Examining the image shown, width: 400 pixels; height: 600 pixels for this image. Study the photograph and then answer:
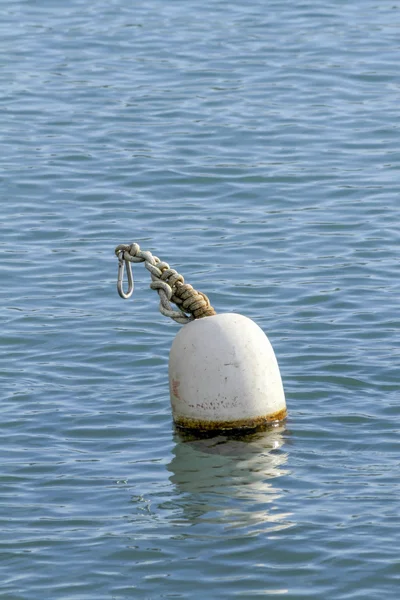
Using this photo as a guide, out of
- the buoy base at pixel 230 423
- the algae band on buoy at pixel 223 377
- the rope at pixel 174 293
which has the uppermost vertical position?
the rope at pixel 174 293

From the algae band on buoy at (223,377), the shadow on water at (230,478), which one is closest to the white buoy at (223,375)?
the algae band on buoy at (223,377)

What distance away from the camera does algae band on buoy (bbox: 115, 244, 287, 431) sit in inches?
311

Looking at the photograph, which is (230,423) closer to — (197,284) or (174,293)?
(174,293)

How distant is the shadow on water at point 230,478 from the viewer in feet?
23.0

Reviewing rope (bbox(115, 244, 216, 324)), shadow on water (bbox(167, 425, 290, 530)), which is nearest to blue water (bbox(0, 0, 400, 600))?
shadow on water (bbox(167, 425, 290, 530))

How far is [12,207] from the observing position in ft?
42.1

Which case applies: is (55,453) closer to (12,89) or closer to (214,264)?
→ (214,264)

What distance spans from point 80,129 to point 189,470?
8.12 meters

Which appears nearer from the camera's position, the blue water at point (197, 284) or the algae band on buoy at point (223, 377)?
the blue water at point (197, 284)

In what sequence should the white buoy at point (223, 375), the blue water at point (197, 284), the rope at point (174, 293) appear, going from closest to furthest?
the blue water at point (197, 284)
the white buoy at point (223, 375)
the rope at point (174, 293)

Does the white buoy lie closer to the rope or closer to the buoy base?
the buoy base

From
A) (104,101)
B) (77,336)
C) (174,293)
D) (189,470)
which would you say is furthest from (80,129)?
(189,470)

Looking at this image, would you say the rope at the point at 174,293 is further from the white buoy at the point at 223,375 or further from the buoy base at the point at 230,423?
the buoy base at the point at 230,423

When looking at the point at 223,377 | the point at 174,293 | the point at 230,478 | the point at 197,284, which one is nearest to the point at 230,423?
the point at 223,377
